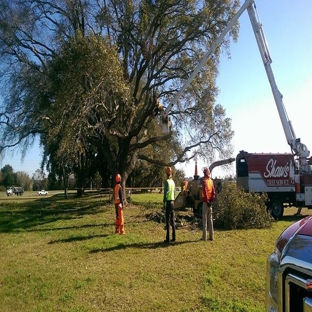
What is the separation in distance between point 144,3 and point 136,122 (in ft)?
23.4

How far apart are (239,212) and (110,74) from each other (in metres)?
7.93

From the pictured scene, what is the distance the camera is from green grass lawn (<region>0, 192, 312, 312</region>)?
6732mm

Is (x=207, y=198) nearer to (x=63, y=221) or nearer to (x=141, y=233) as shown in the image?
(x=141, y=233)

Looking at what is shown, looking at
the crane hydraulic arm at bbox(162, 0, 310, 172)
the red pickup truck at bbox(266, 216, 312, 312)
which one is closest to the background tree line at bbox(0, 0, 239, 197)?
the crane hydraulic arm at bbox(162, 0, 310, 172)

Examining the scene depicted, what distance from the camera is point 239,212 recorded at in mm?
14109

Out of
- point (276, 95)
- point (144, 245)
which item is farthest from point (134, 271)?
point (276, 95)

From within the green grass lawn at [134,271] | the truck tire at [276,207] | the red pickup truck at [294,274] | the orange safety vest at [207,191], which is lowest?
the green grass lawn at [134,271]

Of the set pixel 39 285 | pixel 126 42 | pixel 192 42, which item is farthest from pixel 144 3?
pixel 39 285

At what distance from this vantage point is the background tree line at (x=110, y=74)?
54.7 feet

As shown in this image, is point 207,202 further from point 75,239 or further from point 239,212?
point 75,239

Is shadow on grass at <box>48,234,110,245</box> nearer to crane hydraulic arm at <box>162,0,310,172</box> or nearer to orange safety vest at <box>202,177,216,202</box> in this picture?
orange safety vest at <box>202,177,216,202</box>

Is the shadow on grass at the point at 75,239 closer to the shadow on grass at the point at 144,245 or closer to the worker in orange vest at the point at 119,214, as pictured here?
the worker in orange vest at the point at 119,214

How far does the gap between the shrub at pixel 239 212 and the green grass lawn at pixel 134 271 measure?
79 cm

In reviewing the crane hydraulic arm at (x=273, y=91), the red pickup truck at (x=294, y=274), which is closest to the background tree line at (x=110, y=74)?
the crane hydraulic arm at (x=273, y=91)
